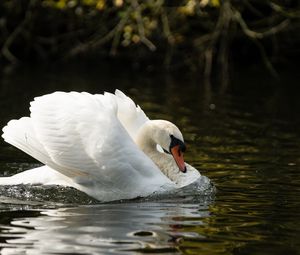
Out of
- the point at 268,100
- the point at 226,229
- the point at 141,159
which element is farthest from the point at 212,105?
the point at 226,229

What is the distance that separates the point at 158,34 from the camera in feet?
80.2

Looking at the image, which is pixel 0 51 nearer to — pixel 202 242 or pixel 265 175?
pixel 265 175

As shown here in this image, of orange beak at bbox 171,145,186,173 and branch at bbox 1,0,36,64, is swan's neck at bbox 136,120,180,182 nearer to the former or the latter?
orange beak at bbox 171,145,186,173

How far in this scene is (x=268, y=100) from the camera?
18.7 m

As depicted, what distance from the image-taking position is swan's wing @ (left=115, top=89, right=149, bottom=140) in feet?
34.2

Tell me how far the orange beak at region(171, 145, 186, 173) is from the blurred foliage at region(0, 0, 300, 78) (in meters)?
10.8

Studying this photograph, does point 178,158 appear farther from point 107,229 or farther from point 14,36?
point 14,36

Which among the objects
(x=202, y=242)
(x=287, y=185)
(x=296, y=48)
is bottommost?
(x=202, y=242)

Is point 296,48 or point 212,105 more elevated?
point 296,48

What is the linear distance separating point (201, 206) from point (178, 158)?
0.99 m

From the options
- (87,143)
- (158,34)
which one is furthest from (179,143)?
(158,34)

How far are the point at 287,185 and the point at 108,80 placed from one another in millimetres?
11540

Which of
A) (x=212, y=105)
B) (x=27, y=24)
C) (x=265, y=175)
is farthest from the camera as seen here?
(x=27, y=24)

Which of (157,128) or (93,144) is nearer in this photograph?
(93,144)
